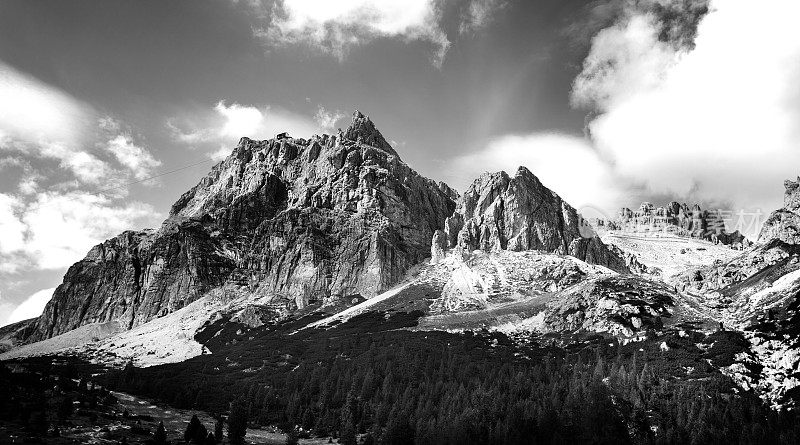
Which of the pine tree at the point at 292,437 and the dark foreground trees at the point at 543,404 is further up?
the dark foreground trees at the point at 543,404

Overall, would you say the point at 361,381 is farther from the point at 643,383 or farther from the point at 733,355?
the point at 733,355

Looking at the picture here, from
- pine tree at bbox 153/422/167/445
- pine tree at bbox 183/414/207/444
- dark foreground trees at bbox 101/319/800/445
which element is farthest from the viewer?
pine tree at bbox 183/414/207/444

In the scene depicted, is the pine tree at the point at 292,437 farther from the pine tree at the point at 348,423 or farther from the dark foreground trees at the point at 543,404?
the pine tree at the point at 348,423

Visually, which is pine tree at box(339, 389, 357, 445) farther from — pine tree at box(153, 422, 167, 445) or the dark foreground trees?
pine tree at box(153, 422, 167, 445)

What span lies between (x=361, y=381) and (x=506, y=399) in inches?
A: 2190

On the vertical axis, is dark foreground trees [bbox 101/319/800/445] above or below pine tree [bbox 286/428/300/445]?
above

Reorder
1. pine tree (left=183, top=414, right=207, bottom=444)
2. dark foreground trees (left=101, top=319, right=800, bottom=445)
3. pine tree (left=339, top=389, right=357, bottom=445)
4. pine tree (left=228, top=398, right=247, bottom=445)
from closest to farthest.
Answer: dark foreground trees (left=101, top=319, right=800, bottom=445) → pine tree (left=183, top=414, right=207, bottom=444) → pine tree (left=228, top=398, right=247, bottom=445) → pine tree (left=339, top=389, right=357, bottom=445)

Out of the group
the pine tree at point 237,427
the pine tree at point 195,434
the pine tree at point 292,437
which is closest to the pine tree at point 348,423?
the pine tree at point 292,437

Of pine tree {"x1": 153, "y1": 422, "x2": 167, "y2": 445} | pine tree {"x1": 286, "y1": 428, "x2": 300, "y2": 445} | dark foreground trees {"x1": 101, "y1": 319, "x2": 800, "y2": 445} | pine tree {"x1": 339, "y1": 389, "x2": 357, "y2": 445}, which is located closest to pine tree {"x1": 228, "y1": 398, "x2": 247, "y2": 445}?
dark foreground trees {"x1": 101, "y1": 319, "x2": 800, "y2": 445}

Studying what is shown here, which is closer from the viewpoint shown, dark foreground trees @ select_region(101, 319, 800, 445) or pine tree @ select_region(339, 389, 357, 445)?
dark foreground trees @ select_region(101, 319, 800, 445)

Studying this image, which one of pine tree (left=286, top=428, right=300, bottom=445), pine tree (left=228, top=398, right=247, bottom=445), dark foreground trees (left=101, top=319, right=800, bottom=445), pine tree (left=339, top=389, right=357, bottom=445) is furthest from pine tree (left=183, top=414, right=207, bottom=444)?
pine tree (left=339, top=389, right=357, bottom=445)

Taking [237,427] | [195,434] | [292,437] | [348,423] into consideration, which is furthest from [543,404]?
[195,434]

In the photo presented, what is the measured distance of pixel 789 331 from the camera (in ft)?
563

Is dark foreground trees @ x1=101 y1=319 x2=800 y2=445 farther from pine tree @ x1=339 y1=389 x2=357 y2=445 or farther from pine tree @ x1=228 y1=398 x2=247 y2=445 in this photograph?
pine tree @ x1=339 y1=389 x2=357 y2=445
